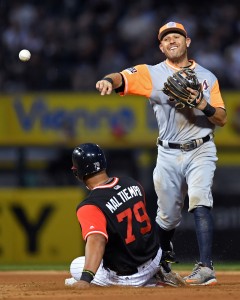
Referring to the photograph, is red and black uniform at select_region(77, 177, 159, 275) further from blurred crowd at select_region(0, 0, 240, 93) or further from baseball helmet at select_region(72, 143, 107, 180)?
blurred crowd at select_region(0, 0, 240, 93)

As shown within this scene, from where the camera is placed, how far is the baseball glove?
7133mm

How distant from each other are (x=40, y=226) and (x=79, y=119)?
8.51 feet

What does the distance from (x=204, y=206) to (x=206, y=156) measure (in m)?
0.43

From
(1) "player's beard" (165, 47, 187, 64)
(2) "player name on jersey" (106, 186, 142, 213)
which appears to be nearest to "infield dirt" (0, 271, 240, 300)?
(2) "player name on jersey" (106, 186, 142, 213)

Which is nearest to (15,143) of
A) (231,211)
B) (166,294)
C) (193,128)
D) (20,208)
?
(20,208)

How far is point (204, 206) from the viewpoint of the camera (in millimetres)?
7152

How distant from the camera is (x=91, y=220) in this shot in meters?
6.22

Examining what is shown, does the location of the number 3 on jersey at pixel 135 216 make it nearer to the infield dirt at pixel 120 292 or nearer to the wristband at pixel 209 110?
the infield dirt at pixel 120 292

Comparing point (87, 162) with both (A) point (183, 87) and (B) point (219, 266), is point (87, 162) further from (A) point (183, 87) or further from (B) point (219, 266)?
(B) point (219, 266)

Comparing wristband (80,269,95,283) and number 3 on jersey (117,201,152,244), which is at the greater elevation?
number 3 on jersey (117,201,152,244)

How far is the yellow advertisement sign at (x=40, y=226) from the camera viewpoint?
12.2 meters

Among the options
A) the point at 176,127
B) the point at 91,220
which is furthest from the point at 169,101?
the point at 91,220

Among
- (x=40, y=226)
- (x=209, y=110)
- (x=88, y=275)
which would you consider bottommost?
(x=40, y=226)

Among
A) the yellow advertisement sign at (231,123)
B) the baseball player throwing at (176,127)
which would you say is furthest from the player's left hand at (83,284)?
the yellow advertisement sign at (231,123)
